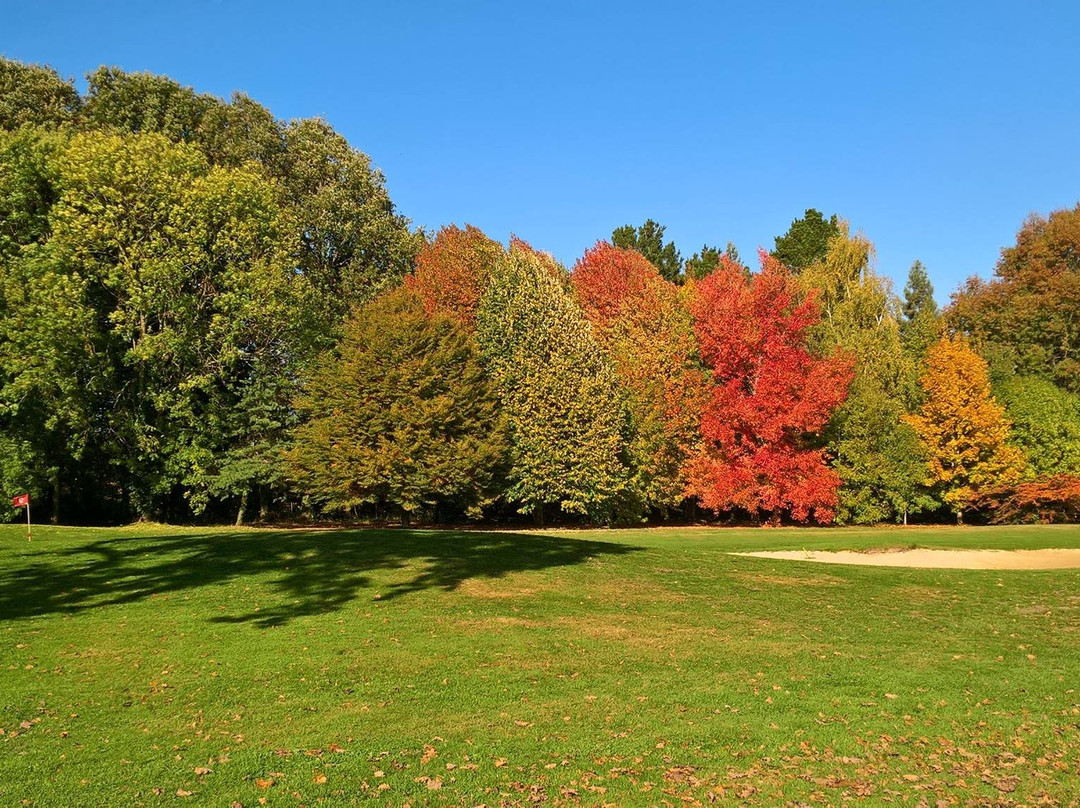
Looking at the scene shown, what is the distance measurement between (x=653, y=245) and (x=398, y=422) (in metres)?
38.5

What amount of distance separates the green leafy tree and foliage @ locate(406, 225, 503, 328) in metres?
19.1

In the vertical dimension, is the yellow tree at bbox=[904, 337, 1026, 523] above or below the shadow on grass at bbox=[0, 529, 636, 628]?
above

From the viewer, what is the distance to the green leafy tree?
35156 millimetres

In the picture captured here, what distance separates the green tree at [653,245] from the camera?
64.2 m

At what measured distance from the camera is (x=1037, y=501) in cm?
4181

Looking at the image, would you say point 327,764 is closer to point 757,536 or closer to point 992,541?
point 757,536

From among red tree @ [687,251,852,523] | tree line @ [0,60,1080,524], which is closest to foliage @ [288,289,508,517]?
tree line @ [0,60,1080,524]

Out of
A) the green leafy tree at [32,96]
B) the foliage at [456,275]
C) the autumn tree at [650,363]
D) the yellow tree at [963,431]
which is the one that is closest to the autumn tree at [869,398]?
the yellow tree at [963,431]

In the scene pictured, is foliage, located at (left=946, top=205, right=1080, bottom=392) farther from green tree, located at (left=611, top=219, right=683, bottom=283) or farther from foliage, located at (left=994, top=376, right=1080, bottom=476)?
green tree, located at (left=611, top=219, right=683, bottom=283)

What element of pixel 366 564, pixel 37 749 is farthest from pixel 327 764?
pixel 366 564

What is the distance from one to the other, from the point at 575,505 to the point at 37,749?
30315 mm

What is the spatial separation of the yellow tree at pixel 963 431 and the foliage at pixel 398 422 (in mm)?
25346

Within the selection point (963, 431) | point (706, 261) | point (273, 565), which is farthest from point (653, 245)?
point (273, 565)

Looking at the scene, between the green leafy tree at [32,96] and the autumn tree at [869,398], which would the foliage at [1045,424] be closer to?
the autumn tree at [869,398]
